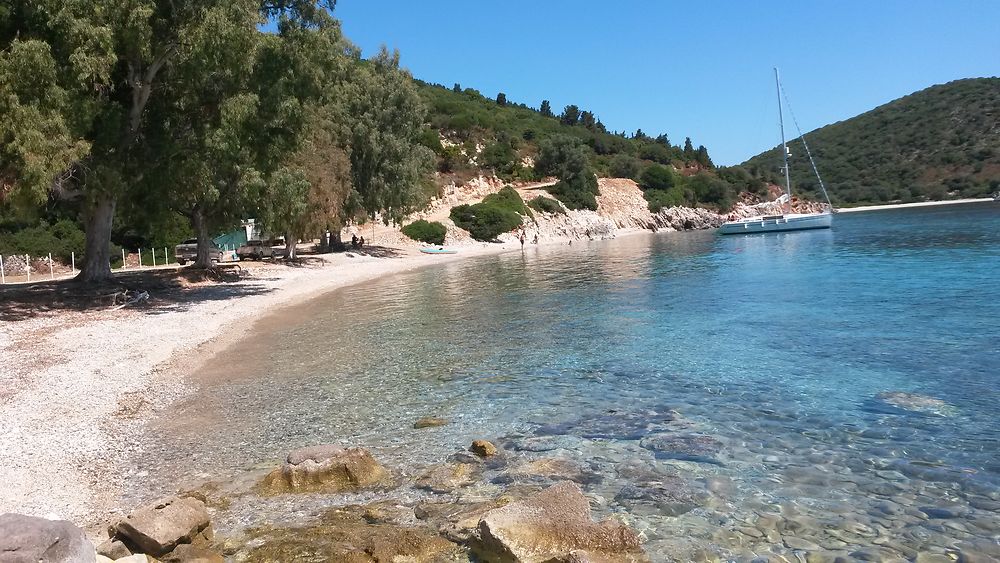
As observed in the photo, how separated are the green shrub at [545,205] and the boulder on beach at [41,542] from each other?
78.6 metres

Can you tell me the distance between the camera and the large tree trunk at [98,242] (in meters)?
23.7

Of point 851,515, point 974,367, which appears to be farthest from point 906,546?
point 974,367

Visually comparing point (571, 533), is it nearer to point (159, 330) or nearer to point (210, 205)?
point (159, 330)

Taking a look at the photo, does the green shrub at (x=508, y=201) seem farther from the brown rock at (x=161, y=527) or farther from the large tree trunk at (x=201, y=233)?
the brown rock at (x=161, y=527)

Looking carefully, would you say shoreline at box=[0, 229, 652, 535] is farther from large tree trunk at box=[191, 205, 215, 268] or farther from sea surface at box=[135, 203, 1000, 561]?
large tree trunk at box=[191, 205, 215, 268]

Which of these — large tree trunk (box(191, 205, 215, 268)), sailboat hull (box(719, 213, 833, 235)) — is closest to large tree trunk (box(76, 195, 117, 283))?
large tree trunk (box(191, 205, 215, 268))

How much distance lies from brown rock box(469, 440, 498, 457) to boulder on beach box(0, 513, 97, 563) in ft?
15.2

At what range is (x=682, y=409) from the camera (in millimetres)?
10477

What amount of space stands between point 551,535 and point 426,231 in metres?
59.3

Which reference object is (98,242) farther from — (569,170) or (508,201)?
(569,170)

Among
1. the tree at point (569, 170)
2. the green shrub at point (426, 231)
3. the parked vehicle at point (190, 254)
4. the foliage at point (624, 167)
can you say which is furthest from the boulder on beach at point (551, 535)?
the foliage at point (624, 167)

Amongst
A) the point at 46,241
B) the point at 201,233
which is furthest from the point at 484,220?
the point at 201,233

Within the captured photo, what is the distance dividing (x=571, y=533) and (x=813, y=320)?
48.1 feet

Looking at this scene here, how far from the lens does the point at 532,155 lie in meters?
106
